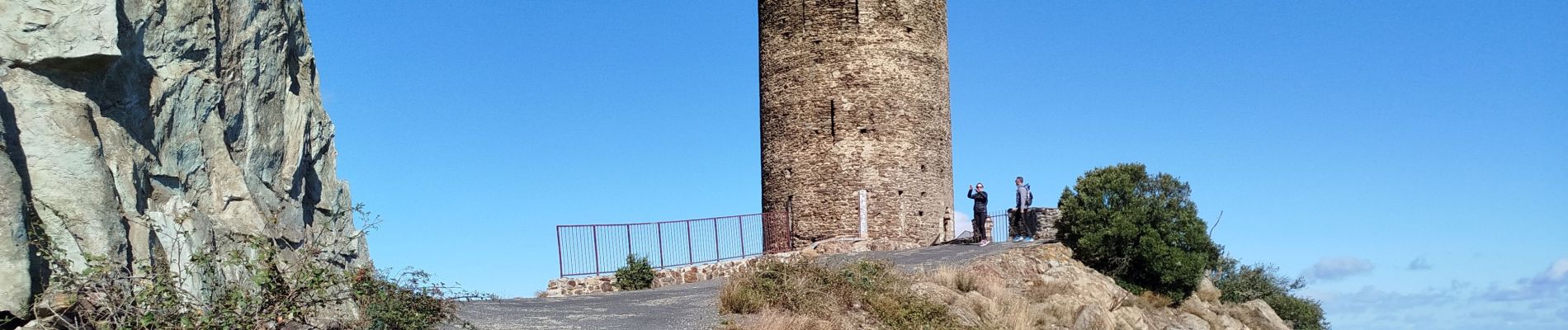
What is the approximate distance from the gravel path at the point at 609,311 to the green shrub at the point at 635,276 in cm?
170

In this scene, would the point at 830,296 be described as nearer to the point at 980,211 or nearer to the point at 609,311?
the point at 609,311

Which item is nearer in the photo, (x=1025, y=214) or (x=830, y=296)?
(x=830, y=296)

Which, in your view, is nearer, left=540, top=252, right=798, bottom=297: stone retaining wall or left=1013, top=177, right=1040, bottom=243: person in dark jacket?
left=540, top=252, right=798, bottom=297: stone retaining wall

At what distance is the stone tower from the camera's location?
24.7m

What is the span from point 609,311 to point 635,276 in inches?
230

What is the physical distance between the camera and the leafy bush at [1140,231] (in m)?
20.5

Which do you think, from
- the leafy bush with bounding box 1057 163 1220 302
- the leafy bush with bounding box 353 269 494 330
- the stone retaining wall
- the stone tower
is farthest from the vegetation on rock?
the stone tower

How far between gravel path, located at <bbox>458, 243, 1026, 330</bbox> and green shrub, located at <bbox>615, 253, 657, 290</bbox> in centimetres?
170

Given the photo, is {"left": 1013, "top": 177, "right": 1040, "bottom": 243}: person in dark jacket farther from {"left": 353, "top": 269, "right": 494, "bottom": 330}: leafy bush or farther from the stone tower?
{"left": 353, "top": 269, "right": 494, "bottom": 330}: leafy bush

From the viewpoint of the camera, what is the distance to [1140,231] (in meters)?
20.7

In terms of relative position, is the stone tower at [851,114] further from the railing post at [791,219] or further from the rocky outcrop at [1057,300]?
the rocky outcrop at [1057,300]

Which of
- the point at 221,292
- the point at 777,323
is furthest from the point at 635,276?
the point at 221,292

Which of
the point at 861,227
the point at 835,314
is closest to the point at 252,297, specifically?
the point at 835,314

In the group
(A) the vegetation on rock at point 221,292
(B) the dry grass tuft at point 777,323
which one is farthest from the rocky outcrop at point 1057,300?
(A) the vegetation on rock at point 221,292
